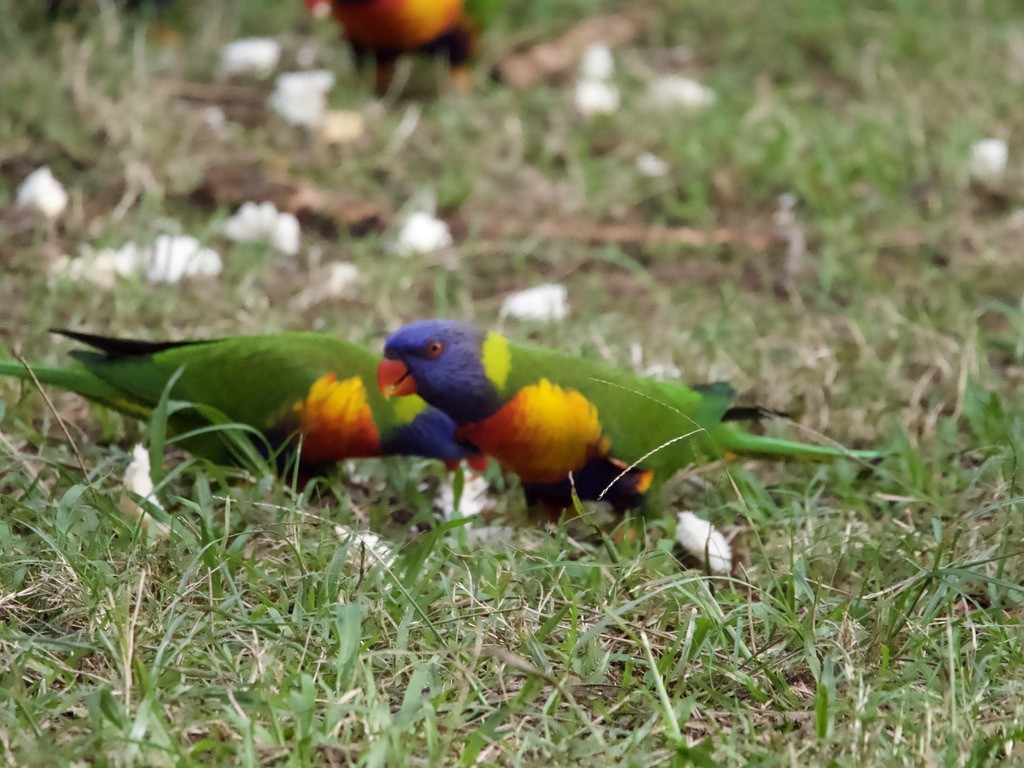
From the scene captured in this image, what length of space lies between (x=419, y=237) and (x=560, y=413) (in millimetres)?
1393

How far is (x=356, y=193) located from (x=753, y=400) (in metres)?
1.57

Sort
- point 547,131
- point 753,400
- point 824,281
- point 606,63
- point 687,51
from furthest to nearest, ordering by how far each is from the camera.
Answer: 1. point 687,51
2. point 606,63
3. point 547,131
4. point 824,281
5. point 753,400

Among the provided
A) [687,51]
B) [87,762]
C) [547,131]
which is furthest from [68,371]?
[687,51]

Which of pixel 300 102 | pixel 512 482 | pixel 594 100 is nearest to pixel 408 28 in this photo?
pixel 300 102

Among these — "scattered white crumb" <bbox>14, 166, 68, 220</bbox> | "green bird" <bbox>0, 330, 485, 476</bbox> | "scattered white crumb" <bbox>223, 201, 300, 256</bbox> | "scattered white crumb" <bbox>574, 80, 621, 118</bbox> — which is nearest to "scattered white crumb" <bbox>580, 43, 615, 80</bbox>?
"scattered white crumb" <bbox>574, 80, 621, 118</bbox>

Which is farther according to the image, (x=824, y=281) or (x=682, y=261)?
(x=682, y=261)

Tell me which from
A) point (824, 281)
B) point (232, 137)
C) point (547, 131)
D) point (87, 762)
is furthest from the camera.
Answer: point (547, 131)

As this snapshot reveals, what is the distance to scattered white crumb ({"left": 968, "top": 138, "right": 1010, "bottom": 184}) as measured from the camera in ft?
12.7

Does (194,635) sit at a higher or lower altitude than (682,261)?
higher

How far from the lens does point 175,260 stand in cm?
323

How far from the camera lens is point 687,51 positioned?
496 cm

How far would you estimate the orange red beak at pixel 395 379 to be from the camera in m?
2.23

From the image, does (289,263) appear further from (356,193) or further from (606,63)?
(606,63)

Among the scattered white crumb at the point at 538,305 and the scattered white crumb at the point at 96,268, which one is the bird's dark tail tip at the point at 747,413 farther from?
the scattered white crumb at the point at 96,268
